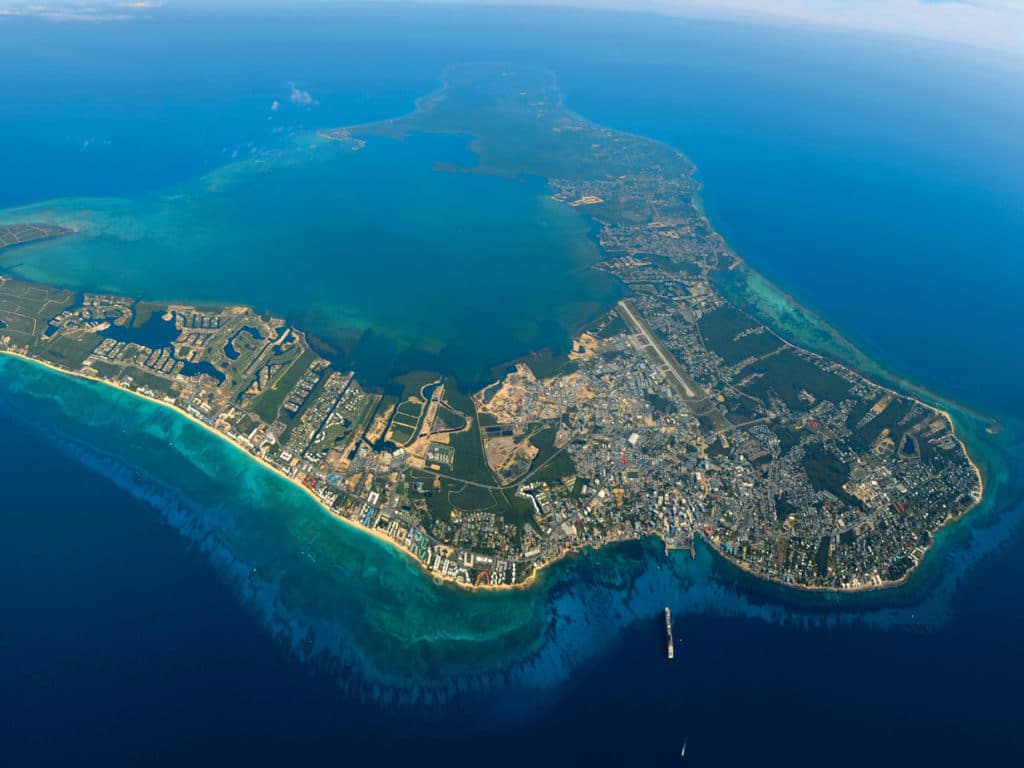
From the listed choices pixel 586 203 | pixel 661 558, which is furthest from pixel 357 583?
pixel 586 203

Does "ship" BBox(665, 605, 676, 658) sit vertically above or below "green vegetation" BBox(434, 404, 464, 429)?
below

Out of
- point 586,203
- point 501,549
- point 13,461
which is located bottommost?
point 13,461

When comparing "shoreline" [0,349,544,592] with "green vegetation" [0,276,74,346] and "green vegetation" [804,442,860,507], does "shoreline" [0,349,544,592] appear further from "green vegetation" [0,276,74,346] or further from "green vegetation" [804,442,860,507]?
"green vegetation" [804,442,860,507]

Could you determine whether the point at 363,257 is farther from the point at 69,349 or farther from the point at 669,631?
the point at 669,631

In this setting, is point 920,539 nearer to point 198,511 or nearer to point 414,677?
point 414,677

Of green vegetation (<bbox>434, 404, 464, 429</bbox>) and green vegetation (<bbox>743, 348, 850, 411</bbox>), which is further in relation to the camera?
green vegetation (<bbox>743, 348, 850, 411</bbox>)

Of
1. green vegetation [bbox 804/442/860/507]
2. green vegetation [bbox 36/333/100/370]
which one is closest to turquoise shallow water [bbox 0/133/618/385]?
green vegetation [bbox 36/333/100/370]

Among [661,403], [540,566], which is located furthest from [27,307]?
[661,403]

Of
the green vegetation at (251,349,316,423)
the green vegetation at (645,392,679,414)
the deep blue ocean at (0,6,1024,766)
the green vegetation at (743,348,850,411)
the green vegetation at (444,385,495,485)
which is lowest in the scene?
the deep blue ocean at (0,6,1024,766)
